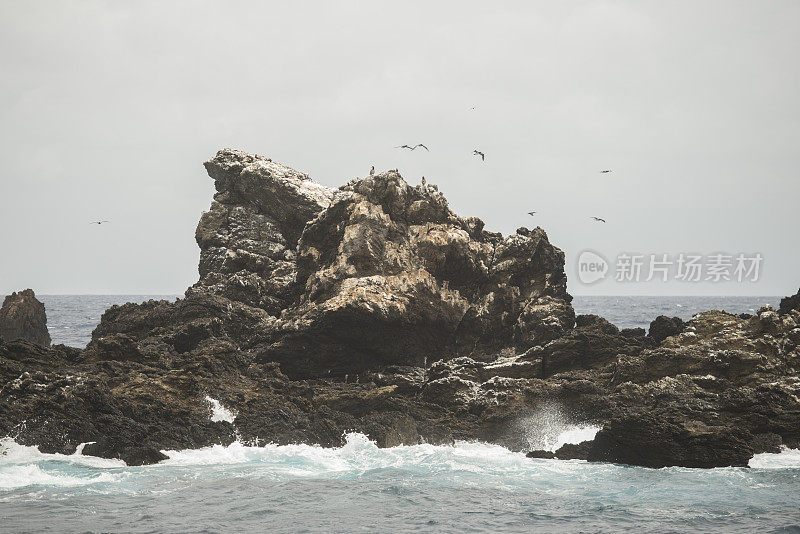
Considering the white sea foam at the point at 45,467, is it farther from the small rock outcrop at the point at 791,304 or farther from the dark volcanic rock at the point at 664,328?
the small rock outcrop at the point at 791,304

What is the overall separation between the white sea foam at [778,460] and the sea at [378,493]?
0.16 ft

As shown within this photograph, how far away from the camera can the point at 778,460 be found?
1892 cm

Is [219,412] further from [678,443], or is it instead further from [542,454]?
[678,443]

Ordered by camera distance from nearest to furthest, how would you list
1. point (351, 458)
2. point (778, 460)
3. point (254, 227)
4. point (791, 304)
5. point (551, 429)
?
point (778, 460), point (351, 458), point (551, 429), point (791, 304), point (254, 227)

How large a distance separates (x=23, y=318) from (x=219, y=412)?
2304cm

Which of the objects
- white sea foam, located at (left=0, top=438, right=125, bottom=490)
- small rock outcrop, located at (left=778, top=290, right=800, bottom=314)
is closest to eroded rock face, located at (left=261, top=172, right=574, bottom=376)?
small rock outcrop, located at (left=778, top=290, right=800, bottom=314)

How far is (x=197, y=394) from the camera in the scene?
885 inches

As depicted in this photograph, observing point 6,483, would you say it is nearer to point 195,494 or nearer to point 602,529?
point 195,494

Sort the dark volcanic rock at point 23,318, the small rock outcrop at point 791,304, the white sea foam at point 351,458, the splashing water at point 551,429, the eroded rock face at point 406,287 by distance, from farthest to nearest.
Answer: the dark volcanic rock at point 23,318 < the eroded rock face at point 406,287 < the small rock outcrop at point 791,304 < the splashing water at point 551,429 < the white sea foam at point 351,458

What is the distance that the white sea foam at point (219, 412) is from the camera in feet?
72.4

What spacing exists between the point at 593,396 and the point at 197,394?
13156 mm

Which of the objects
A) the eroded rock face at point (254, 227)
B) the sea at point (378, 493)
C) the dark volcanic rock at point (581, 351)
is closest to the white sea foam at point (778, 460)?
the sea at point (378, 493)

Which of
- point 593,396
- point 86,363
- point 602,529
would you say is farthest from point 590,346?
point 86,363

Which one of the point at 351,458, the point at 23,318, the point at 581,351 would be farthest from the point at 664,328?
the point at 23,318
